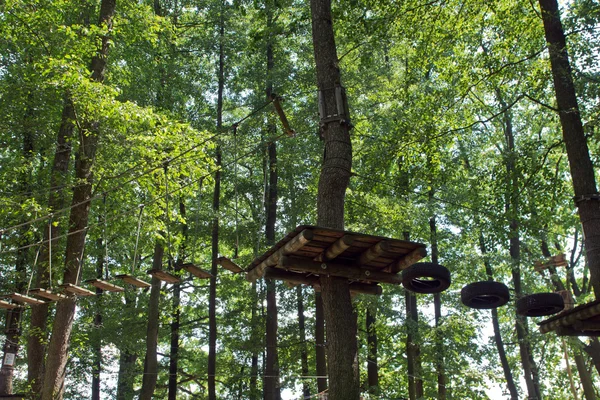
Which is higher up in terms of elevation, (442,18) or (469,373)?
(442,18)

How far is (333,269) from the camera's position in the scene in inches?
243

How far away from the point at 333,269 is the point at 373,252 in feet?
1.60

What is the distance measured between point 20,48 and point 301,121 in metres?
7.45

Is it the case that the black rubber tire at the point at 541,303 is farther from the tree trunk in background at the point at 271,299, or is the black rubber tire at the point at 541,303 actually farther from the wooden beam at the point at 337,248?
the tree trunk in background at the point at 271,299

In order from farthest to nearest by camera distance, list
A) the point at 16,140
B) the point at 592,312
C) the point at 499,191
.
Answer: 1. the point at 16,140
2. the point at 499,191
3. the point at 592,312

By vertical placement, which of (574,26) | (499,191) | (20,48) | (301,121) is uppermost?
(301,121)

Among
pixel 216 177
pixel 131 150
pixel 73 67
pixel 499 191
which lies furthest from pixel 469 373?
pixel 73 67

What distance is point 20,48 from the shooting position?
11273 millimetres

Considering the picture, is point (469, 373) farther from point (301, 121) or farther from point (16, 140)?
point (16, 140)

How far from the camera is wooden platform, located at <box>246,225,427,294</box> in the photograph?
567 centimetres

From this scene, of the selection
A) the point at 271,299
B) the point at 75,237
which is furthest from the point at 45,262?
the point at 271,299

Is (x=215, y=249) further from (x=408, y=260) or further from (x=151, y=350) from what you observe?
(x=408, y=260)

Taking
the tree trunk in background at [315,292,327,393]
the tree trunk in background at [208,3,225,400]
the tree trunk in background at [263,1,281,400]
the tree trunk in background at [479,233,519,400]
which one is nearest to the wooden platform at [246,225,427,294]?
the tree trunk in background at [263,1,281,400]

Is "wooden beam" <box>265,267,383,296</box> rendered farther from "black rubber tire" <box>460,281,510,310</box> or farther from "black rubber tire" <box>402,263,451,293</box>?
"black rubber tire" <box>460,281,510,310</box>
